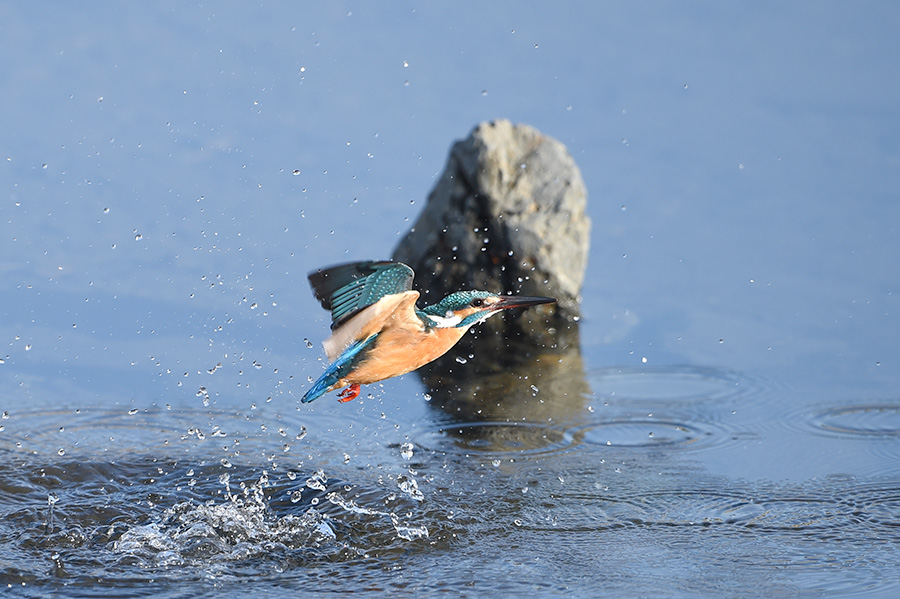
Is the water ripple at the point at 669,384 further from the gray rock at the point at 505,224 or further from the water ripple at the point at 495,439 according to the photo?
the gray rock at the point at 505,224

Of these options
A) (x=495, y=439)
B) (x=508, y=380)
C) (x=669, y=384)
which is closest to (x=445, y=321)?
(x=495, y=439)

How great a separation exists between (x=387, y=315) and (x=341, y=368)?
25cm

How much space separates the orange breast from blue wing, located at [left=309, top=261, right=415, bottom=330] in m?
0.14

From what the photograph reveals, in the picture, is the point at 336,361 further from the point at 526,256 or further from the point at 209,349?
the point at 526,256

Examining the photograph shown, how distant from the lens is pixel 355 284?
13.5ft

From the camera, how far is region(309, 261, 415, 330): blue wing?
4.09 meters

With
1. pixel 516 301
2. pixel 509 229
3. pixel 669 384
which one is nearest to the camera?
pixel 516 301

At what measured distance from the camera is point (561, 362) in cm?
664

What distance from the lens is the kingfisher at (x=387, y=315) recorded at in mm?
4078

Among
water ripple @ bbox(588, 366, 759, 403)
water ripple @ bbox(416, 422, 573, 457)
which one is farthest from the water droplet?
water ripple @ bbox(588, 366, 759, 403)

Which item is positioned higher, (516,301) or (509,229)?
(509,229)

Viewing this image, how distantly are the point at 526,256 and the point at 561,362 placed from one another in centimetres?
83

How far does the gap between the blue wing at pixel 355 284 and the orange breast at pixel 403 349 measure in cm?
14

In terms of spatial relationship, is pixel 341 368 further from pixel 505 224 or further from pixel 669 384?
pixel 505 224
